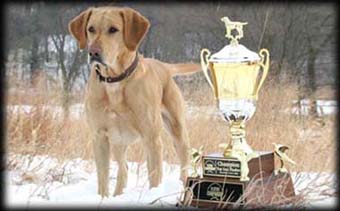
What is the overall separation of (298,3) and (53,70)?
276 centimetres

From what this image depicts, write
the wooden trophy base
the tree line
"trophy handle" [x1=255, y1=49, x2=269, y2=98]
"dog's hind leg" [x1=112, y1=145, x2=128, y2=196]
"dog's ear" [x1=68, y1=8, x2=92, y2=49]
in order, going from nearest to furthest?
1. the wooden trophy base
2. "trophy handle" [x1=255, y1=49, x2=269, y2=98]
3. "dog's ear" [x1=68, y1=8, x2=92, y2=49]
4. "dog's hind leg" [x1=112, y1=145, x2=128, y2=196]
5. the tree line

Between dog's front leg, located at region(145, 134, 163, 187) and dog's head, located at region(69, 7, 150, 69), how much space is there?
0.33 meters

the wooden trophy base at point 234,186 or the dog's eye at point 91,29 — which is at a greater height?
the dog's eye at point 91,29

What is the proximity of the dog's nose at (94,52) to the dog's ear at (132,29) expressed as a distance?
0.49 feet

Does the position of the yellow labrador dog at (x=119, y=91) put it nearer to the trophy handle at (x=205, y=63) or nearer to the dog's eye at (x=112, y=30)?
the dog's eye at (x=112, y=30)

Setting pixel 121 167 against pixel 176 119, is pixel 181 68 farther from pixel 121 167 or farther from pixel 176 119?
pixel 121 167

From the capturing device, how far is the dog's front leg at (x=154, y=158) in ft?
6.83

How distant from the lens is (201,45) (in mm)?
5711

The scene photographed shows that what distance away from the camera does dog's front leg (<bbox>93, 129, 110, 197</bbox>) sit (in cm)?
213

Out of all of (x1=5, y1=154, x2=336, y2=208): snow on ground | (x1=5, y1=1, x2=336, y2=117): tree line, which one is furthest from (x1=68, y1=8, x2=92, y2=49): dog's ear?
(x1=5, y1=1, x2=336, y2=117): tree line

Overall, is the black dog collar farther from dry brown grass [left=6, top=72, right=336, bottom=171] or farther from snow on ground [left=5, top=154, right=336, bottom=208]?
dry brown grass [left=6, top=72, right=336, bottom=171]

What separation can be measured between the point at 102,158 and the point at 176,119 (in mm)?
444

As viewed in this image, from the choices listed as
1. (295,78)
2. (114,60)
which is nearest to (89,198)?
(114,60)

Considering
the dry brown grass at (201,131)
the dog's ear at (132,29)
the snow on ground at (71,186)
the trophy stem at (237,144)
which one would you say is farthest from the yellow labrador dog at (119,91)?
the dry brown grass at (201,131)
